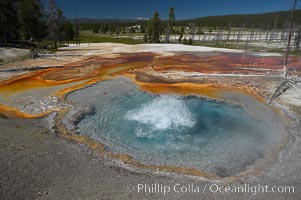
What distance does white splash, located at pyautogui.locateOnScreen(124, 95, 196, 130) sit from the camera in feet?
36.9

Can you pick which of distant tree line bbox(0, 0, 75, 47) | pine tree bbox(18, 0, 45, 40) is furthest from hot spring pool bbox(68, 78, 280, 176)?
pine tree bbox(18, 0, 45, 40)

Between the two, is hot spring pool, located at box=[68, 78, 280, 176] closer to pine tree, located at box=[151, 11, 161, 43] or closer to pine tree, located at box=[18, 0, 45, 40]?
pine tree, located at box=[18, 0, 45, 40]

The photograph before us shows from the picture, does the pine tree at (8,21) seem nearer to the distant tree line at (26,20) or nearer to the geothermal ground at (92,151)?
the distant tree line at (26,20)

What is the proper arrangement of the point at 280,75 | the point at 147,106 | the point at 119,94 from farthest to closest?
1. the point at 280,75
2. the point at 119,94
3. the point at 147,106

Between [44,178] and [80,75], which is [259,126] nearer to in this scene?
[44,178]

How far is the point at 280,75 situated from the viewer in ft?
66.8

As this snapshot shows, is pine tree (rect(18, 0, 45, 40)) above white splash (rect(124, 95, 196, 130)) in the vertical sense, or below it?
above

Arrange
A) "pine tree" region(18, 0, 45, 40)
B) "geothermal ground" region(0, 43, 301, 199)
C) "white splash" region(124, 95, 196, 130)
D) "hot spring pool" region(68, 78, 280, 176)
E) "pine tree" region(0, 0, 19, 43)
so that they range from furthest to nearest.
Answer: "pine tree" region(18, 0, 45, 40), "pine tree" region(0, 0, 19, 43), "white splash" region(124, 95, 196, 130), "hot spring pool" region(68, 78, 280, 176), "geothermal ground" region(0, 43, 301, 199)

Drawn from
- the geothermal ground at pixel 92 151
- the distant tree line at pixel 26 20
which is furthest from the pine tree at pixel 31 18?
the geothermal ground at pixel 92 151

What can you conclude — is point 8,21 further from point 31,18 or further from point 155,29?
point 155,29

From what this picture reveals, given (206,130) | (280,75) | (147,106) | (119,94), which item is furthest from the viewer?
(280,75)

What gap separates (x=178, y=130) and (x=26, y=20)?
146 ft

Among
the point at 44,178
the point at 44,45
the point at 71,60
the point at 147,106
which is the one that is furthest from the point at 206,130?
the point at 44,45

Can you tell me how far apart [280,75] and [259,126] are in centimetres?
1201
